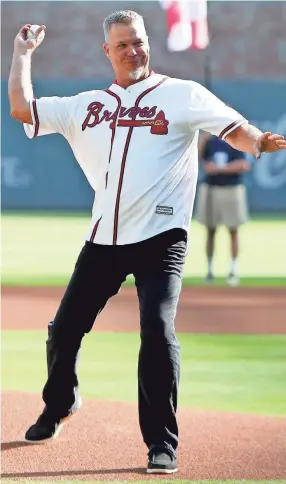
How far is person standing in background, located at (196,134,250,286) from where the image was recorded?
13383 mm

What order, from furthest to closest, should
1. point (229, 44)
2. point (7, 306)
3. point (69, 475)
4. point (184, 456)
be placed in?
point (229, 44) < point (7, 306) < point (184, 456) < point (69, 475)

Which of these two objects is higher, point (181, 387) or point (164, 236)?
point (164, 236)

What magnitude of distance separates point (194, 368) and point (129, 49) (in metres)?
3.47

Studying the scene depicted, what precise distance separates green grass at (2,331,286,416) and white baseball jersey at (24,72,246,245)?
189cm

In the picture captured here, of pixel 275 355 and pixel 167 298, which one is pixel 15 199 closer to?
pixel 275 355

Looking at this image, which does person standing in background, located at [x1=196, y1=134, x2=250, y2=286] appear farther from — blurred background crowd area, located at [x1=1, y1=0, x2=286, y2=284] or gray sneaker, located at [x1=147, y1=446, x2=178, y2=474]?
gray sneaker, located at [x1=147, y1=446, x2=178, y2=474]

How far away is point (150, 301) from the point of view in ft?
16.7

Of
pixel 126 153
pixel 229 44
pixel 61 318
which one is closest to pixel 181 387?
pixel 61 318

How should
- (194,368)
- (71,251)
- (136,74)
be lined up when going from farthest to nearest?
(71,251)
(194,368)
(136,74)

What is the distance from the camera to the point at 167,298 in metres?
5.11

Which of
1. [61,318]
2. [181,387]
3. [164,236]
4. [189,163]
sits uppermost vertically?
[189,163]

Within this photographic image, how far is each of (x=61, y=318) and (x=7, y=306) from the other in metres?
6.31

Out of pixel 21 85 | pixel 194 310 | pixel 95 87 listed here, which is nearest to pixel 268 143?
pixel 21 85

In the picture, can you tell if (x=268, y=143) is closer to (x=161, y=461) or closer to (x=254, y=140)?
(x=254, y=140)
